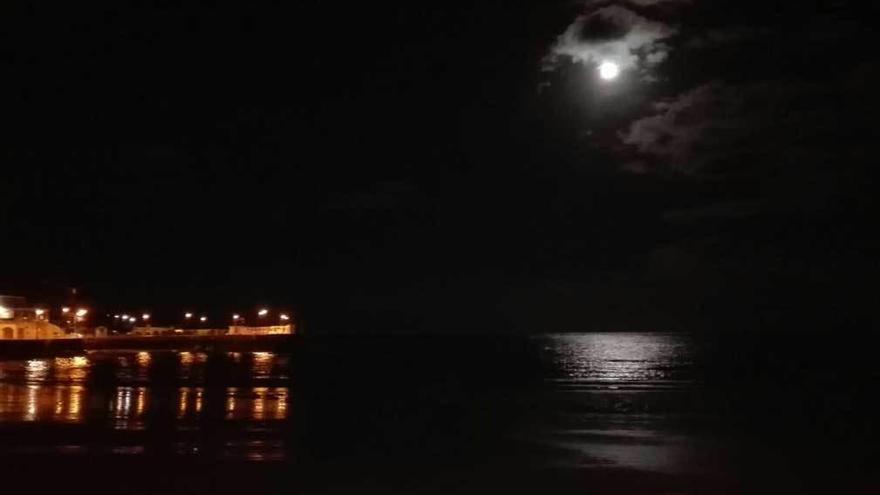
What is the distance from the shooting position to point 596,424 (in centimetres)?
3067

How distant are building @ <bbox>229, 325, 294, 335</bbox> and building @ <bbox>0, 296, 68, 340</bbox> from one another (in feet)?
149

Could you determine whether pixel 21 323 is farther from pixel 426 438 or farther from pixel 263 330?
pixel 426 438

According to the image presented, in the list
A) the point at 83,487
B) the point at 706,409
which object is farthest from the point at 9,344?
the point at 83,487

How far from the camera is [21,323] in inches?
3465

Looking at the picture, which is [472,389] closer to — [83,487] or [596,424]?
[596,424]

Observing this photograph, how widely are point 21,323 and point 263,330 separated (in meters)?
62.2

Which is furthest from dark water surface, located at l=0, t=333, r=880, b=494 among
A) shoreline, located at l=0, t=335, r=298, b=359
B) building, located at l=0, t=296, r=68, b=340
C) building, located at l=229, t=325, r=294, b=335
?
building, located at l=229, t=325, r=294, b=335

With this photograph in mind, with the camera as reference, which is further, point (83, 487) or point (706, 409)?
point (706, 409)

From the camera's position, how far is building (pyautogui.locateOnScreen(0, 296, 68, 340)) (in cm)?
8625

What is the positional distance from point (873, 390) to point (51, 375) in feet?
151

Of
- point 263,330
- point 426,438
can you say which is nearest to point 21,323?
point 263,330

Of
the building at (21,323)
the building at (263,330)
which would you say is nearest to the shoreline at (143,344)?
the building at (263,330)

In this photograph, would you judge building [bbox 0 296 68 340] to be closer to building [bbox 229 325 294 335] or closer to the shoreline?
the shoreline

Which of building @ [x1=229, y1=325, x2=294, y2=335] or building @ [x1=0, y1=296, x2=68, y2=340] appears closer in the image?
building @ [x1=0, y1=296, x2=68, y2=340]
